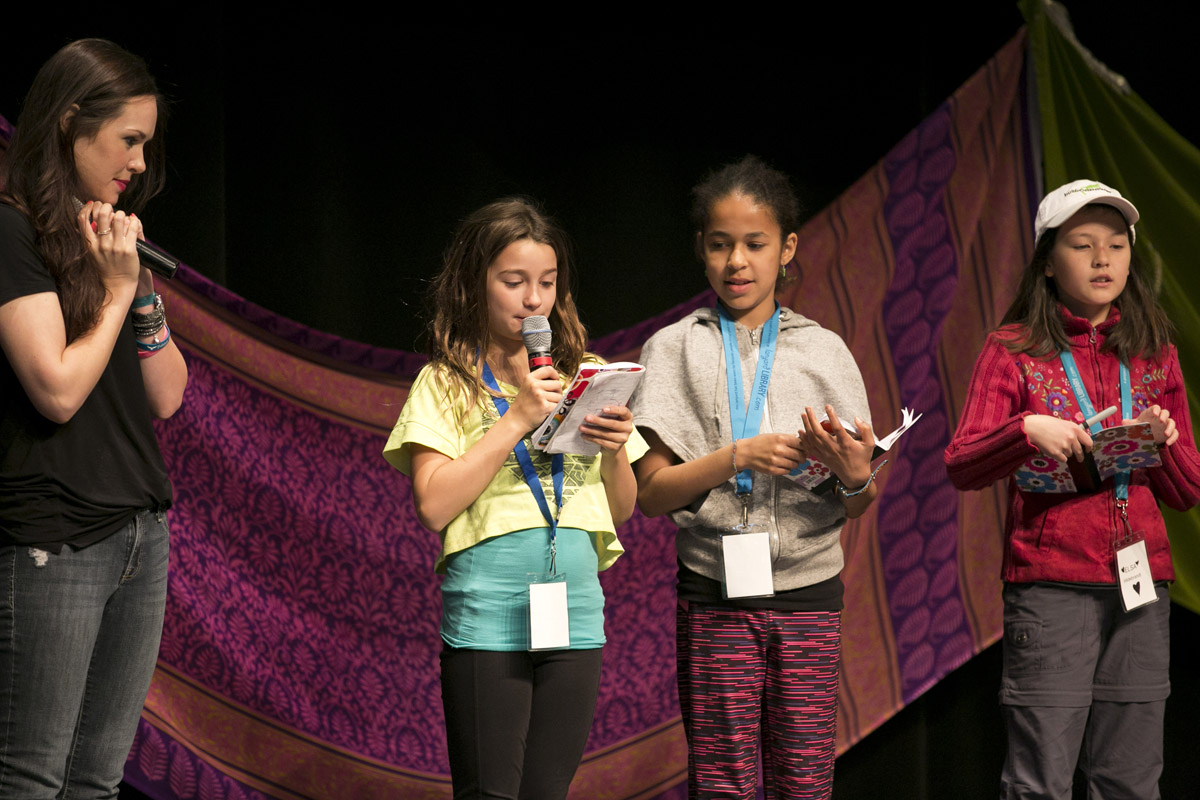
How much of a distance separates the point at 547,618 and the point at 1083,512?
1.17 m

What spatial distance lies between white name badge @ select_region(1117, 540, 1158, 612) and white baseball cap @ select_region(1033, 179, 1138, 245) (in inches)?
26.7

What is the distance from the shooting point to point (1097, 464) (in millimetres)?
2254

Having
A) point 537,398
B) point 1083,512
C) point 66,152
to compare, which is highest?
point 66,152

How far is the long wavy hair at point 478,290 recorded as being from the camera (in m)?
2.08

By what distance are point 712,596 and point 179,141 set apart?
6.15 feet

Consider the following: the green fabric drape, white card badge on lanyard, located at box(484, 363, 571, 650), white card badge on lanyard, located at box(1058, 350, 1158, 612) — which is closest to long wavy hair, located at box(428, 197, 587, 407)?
white card badge on lanyard, located at box(484, 363, 571, 650)

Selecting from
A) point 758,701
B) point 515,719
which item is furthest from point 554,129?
point 515,719

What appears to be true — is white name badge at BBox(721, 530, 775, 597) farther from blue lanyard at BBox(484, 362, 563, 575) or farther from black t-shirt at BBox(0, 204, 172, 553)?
black t-shirt at BBox(0, 204, 172, 553)

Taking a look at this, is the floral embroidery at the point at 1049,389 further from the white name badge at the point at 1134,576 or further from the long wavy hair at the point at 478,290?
the long wavy hair at the point at 478,290

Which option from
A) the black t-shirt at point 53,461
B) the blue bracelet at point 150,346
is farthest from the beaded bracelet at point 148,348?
the black t-shirt at point 53,461

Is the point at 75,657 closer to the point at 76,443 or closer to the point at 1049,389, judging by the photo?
the point at 76,443

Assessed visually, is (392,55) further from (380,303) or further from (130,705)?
(130,705)

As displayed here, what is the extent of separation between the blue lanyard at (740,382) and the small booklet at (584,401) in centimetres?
39

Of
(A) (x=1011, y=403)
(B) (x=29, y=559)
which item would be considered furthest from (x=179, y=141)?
(A) (x=1011, y=403)
